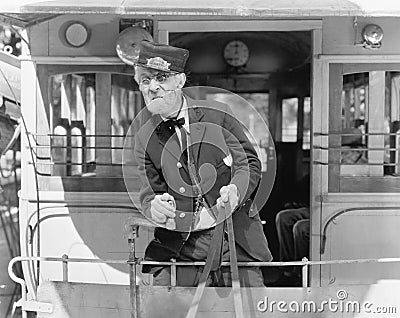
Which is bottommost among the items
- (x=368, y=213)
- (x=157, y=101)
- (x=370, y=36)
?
(x=368, y=213)

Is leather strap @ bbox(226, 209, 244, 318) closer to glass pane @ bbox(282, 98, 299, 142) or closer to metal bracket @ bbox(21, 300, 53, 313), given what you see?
metal bracket @ bbox(21, 300, 53, 313)

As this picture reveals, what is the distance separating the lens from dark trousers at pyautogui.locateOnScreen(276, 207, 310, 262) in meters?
5.61

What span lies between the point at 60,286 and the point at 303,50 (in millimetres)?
4029

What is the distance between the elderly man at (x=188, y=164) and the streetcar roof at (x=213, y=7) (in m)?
0.27

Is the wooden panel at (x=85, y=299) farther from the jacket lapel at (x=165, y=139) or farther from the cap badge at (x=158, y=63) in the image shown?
the cap badge at (x=158, y=63)

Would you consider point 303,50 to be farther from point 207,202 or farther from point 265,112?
point 207,202

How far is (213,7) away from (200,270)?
4.41ft

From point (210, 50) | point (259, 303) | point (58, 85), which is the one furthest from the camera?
point (210, 50)

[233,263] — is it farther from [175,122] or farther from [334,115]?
[334,115]

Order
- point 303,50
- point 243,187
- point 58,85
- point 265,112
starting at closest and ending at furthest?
point 243,187 < point 58,85 < point 303,50 < point 265,112

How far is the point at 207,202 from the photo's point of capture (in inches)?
139

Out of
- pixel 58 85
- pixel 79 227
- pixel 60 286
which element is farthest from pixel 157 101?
pixel 58 85

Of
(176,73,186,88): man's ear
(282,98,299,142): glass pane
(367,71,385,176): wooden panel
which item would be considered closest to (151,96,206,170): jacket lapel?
(176,73,186,88): man's ear

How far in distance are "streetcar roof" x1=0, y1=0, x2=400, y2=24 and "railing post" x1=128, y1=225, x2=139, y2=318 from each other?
1110 mm
